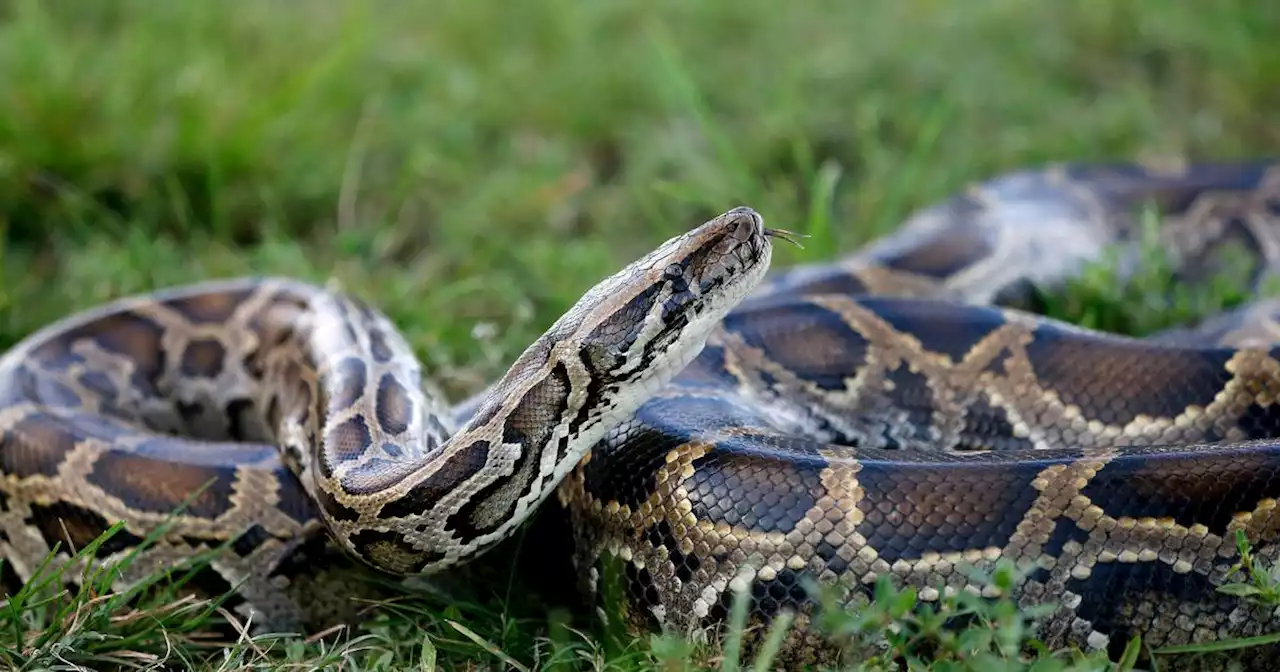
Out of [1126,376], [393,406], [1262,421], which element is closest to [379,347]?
[393,406]

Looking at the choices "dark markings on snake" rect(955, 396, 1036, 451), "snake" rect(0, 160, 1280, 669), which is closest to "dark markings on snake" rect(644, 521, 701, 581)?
"snake" rect(0, 160, 1280, 669)

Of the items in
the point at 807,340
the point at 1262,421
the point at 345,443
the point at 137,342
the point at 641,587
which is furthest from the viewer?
the point at 137,342

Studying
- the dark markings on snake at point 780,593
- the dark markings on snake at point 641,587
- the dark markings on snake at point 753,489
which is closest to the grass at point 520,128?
the dark markings on snake at point 641,587

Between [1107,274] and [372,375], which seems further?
[1107,274]

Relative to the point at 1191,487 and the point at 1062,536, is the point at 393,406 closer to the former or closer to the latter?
the point at 1062,536

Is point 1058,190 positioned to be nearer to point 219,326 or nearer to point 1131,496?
point 1131,496

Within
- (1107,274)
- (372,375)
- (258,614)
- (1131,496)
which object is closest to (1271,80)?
(1107,274)

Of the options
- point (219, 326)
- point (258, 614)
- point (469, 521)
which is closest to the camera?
point (469, 521)

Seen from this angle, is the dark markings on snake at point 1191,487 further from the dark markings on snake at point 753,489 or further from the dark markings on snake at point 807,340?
the dark markings on snake at point 807,340
